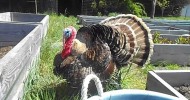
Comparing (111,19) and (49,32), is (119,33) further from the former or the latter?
(49,32)

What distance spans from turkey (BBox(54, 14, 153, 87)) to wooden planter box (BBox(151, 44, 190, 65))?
1966mm

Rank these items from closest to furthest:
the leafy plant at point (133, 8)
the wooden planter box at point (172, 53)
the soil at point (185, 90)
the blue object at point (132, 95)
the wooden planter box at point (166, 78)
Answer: the blue object at point (132, 95)
the wooden planter box at point (166, 78)
the soil at point (185, 90)
the wooden planter box at point (172, 53)
the leafy plant at point (133, 8)

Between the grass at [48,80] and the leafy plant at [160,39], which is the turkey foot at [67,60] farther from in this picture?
the leafy plant at [160,39]

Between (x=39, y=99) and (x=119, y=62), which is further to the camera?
(x=119, y=62)

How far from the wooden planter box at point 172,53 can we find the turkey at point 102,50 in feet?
6.45

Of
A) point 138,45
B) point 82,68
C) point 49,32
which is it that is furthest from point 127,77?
point 49,32

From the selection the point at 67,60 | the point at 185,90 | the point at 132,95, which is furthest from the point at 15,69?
the point at 185,90

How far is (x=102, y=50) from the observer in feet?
12.8

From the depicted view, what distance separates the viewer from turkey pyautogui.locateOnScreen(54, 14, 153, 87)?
12.6 ft

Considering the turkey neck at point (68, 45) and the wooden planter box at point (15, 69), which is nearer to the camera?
the wooden planter box at point (15, 69)

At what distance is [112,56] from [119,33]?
0.94 feet

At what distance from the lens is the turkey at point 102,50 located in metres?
3.83

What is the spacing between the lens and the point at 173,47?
6508 millimetres

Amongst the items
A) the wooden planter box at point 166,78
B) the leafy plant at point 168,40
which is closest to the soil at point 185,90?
the wooden planter box at point 166,78
